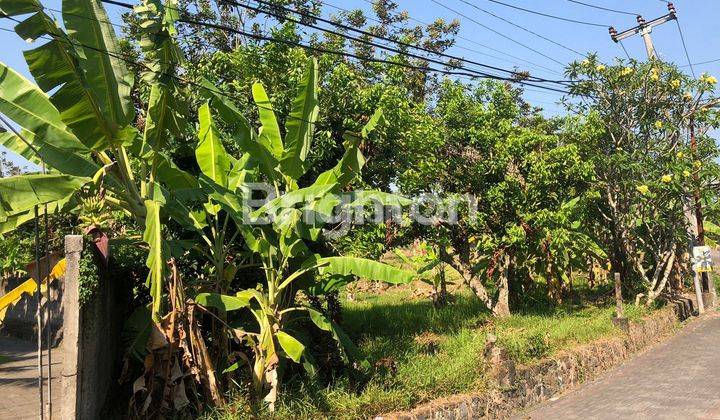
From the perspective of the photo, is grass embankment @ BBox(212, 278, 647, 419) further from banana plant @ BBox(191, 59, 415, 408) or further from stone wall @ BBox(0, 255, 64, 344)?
stone wall @ BBox(0, 255, 64, 344)

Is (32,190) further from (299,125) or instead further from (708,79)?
(708,79)

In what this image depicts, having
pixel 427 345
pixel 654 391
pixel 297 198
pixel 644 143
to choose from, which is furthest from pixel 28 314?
pixel 644 143

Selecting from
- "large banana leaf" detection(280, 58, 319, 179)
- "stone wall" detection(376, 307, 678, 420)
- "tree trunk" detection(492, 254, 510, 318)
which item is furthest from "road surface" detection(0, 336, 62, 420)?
"tree trunk" detection(492, 254, 510, 318)

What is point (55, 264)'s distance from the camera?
6.98 m

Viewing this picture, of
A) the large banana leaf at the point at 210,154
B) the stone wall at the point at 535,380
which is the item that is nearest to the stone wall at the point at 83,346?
the large banana leaf at the point at 210,154

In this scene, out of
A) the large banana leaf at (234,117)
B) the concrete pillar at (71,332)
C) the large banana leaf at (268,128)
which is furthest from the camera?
the large banana leaf at (268,128)

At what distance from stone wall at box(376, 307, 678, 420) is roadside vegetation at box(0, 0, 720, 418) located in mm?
322

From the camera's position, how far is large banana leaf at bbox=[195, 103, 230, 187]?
23.6 feet

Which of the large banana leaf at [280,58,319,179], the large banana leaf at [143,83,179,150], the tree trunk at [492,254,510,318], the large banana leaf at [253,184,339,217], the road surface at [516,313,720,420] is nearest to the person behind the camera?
the large banana leaf at [143,83,179,150]

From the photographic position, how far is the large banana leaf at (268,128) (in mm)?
7457

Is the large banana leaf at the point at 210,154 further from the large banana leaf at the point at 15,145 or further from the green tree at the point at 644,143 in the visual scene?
the green tree at the point at 644,143

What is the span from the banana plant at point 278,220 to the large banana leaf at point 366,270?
12 millimetres

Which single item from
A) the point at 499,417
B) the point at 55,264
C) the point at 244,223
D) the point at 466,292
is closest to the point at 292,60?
the point at 244,223

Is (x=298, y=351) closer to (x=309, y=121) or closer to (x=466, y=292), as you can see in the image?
(x=309, y=121)
